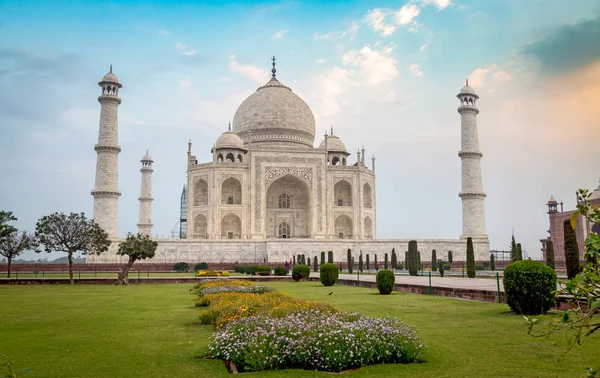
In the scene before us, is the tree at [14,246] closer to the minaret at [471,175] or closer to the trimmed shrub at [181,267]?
the trimmed shrub at [181,267]

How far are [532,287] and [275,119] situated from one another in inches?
1369

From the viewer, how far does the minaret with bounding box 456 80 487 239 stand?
35.4m

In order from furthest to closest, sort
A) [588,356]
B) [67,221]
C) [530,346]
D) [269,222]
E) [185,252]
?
[269,222] < [185,252] < [67,221] < [530,346] < [588,356]

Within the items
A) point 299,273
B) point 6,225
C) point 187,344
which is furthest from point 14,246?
point 187,344

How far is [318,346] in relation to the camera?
5027mm

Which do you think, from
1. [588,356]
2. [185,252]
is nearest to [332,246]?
[185,252]

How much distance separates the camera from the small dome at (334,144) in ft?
139

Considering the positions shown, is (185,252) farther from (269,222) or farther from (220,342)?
(220,342)

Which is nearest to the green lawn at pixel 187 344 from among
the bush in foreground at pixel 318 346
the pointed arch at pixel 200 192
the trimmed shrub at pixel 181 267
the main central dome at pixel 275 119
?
the bush in foreground at pixel 318 346

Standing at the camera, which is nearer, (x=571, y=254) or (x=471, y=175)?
(x=571, y=254)

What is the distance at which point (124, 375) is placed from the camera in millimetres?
4789

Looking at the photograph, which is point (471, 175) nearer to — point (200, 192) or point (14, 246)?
point (200, 192)

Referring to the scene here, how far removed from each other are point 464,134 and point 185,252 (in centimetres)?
2000

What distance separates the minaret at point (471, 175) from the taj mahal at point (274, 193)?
66mm
